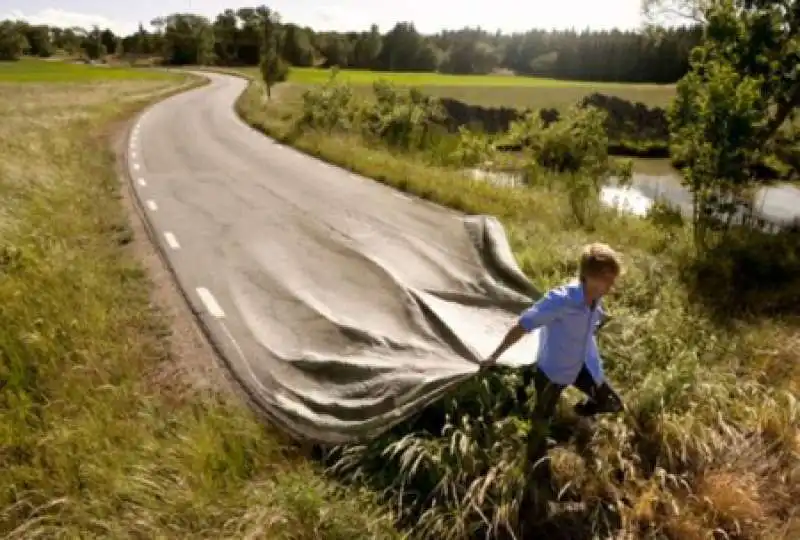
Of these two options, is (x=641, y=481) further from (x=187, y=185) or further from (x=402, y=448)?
(x=187, y=185)

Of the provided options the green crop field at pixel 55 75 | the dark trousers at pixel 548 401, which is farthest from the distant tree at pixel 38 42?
the dark trousers at pixel 548 401

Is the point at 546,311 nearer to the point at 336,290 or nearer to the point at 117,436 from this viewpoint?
the point at 117,436

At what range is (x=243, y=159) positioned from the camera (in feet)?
58.5

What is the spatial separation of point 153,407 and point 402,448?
91.5 inches

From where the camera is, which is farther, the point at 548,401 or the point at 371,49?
the point at 371,49

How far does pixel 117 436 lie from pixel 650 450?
13.9ft

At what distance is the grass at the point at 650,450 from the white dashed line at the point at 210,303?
325cm

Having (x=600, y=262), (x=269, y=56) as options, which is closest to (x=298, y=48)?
(x=269, y=56)

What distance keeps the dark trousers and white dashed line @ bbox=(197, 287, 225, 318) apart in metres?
3.87

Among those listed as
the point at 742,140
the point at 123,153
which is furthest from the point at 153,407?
the point at 123,153

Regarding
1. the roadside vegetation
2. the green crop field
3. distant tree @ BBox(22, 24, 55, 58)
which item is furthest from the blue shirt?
distant tree @ BBox(22, 24, 55, 58)

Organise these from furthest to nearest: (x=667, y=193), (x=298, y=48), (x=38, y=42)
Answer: (x=38, y=42)
(x=298, y=48)
(x=667, y=193)

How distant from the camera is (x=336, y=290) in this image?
7480 millimetres

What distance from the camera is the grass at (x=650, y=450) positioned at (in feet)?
13.0
